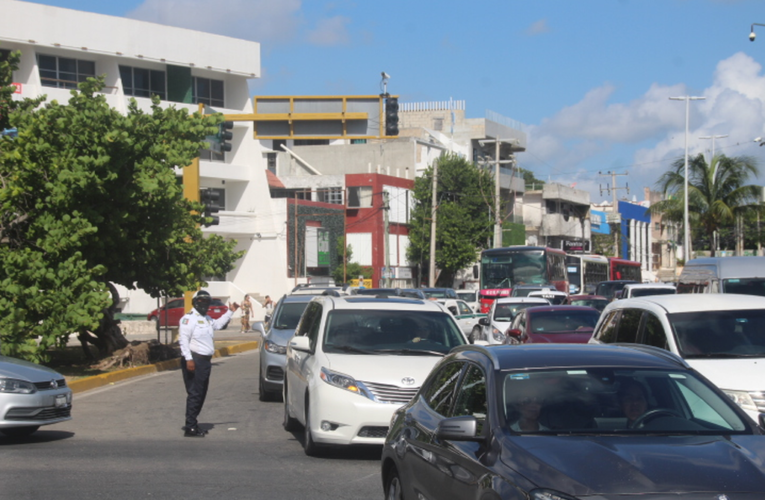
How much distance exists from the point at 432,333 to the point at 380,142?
59.2 metres

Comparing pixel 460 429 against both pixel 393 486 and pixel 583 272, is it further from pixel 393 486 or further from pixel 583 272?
pixel 583 272

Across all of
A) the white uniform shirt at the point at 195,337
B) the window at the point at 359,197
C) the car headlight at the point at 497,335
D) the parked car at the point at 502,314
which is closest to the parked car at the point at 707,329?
the white uniform shirt at the point at 195,337

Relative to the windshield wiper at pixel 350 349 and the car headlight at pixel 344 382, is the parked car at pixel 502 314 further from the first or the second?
the car headlight at pixel 344 382

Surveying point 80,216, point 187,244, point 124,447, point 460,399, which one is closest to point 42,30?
point 187,244

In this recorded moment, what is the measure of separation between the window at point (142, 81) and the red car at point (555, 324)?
35.8 meters

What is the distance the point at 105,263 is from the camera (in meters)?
20.9

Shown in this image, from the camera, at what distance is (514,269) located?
41.4 metres

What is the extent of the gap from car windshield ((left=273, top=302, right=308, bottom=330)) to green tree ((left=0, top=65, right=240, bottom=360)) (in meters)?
3.63

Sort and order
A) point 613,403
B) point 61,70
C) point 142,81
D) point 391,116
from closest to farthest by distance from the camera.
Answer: point 613,403 → point 391,116 → point 61,70 → point 142,81

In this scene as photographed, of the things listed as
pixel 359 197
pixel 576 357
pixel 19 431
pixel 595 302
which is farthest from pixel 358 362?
pixel 359 197

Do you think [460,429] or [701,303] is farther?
[701,303]

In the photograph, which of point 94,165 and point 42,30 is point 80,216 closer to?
point 94,165

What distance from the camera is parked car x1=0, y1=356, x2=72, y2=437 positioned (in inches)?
418

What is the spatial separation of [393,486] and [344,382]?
3.37m
